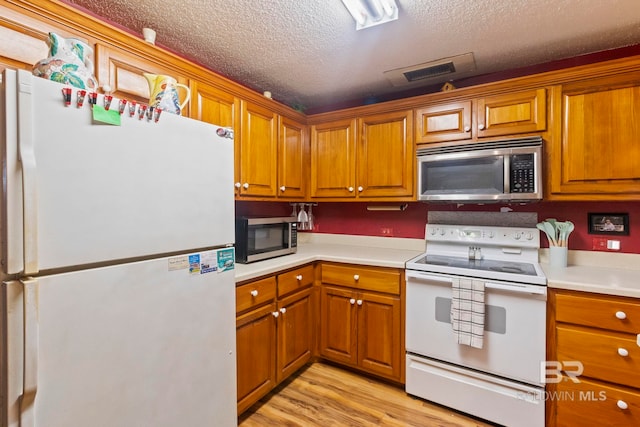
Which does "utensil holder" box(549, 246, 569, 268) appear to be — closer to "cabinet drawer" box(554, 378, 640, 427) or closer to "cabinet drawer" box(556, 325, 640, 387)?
"cabinet drawer" box(556, 325, 640, 387)

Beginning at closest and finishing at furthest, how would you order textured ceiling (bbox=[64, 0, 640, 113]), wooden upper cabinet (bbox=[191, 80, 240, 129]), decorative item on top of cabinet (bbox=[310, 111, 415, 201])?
textured ceiling (bbox=[64, 0, 640, 113])
wooden upper cabinet (bbox=[191, 80, 240, 129])
decorative item on top of cabinet (bbox=[310, 111, 415, 201])

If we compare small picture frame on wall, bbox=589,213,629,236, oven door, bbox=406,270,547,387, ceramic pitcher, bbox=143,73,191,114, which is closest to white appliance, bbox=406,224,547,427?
oven door, bbox=406,270,547,387

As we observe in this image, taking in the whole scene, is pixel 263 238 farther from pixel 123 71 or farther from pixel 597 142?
pixel 597 142

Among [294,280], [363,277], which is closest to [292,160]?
[294,280]

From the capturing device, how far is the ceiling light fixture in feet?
4.76

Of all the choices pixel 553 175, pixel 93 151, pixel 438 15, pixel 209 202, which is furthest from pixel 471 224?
pixel 93 151

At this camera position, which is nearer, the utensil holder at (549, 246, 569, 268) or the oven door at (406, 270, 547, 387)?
the oven door at (406, 270, 547, 387)

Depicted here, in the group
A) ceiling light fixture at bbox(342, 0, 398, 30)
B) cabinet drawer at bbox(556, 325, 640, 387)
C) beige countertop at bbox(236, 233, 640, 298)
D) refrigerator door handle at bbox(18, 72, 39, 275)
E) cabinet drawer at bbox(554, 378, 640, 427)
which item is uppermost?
ceiling light fixture at bbox(342, 0, 398, 30)

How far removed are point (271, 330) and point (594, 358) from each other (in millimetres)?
1745

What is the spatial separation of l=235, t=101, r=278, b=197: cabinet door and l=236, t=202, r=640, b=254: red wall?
1.19 feet

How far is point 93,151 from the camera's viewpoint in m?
0.92

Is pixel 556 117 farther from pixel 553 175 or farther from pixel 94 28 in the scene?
pixel 94 28

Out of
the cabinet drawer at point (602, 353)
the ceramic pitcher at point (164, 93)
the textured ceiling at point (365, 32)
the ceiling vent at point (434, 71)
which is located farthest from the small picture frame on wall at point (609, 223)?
the ceramic pitcher at point (164, 93)
